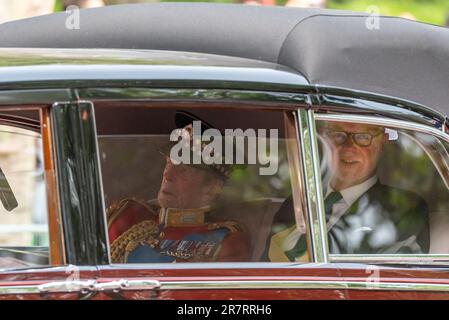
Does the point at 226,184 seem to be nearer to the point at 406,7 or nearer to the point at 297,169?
the point at 297,169

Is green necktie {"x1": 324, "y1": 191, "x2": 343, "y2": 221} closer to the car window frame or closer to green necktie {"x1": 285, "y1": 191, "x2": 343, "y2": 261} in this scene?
green necktie {"x1": 285, "y1": 191, "x2": 343, "y2": 261}

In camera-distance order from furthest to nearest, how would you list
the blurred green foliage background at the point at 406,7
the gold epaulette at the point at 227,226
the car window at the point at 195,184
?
the blurred green foliage background at the point at 406,7 → the gold epaulette at the point at 227,226 → the car window at the point at 195,184

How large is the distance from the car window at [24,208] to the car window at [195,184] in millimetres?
222

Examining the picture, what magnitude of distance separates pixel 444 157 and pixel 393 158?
208 mm

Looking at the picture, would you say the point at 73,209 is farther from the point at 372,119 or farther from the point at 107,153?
the point at 372,119

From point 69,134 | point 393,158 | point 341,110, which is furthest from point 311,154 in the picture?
point 69,134

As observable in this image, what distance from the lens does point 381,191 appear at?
3441mm

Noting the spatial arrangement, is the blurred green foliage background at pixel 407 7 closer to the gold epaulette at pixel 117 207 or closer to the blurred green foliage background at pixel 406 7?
the blurred green foliage background at pixel 406 7

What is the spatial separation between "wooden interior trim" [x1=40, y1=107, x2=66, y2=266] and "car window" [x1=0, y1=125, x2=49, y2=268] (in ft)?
0.12

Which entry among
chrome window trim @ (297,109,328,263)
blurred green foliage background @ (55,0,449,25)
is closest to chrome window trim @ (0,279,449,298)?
chrome window trim @ (297,109,328,263)

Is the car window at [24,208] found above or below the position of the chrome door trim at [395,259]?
above

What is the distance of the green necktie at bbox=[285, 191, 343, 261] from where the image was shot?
3.13 m

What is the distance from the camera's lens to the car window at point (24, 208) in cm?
297

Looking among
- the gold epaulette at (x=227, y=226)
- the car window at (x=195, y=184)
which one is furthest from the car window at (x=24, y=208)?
the gold epaulette at (x=227, y=226)
